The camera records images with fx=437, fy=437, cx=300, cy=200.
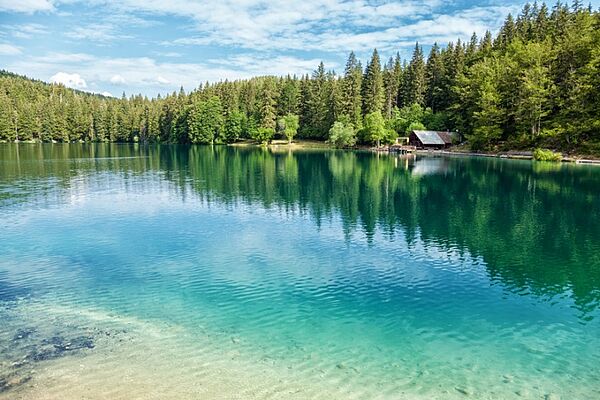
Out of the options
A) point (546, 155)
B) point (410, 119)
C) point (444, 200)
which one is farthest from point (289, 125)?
point (444, 200)

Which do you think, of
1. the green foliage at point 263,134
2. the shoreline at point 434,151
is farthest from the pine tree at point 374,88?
the green foliage at point 263,134

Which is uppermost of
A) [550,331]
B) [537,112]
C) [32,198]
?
[537,112]

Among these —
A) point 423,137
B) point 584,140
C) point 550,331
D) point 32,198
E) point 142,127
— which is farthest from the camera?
point 142,127

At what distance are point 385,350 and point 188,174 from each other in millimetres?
49827

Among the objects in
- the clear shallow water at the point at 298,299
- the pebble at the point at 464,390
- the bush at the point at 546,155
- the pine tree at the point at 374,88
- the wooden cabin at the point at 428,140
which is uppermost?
the pine tree at the point at 374,88

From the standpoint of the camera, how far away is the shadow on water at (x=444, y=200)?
72.2 feet

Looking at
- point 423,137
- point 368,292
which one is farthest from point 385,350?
point 423,137

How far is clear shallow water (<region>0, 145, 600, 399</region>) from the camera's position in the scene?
11.4 m

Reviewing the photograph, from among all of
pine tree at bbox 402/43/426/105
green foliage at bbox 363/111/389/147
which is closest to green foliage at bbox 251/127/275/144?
green foliage at bbox 363/111/389/147

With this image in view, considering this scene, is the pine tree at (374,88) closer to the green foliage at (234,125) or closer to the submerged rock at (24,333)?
the green foliage at (234,125)

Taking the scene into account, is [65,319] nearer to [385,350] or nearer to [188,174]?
[385,350]

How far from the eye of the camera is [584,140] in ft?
250

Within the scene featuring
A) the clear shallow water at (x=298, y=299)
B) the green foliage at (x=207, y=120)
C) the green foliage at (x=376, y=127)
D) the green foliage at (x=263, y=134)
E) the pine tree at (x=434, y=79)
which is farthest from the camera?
the green foliage at (x=207, y=120)

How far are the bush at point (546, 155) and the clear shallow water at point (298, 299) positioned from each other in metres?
39.7
